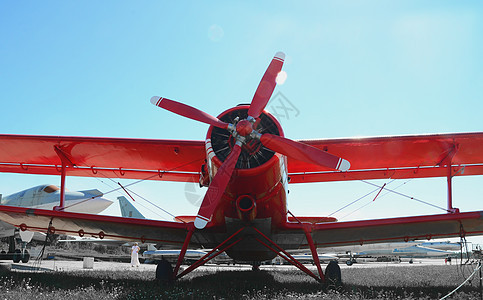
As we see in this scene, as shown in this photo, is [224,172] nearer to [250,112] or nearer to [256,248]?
[250,112]

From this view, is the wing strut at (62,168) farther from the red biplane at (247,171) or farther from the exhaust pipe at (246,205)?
the exhaust pipe at (246,205)

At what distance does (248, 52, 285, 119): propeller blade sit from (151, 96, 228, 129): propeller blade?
66 cm

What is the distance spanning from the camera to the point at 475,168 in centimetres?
1123

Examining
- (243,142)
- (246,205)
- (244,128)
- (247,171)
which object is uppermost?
(244,128)

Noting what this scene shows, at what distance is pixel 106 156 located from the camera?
35.0 ft

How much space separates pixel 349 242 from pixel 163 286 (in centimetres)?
487

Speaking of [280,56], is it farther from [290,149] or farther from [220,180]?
[220,180]

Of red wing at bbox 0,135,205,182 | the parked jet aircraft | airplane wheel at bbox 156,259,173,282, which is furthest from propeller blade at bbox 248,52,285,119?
the parked jet aircraft

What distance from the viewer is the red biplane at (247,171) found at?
299 inches

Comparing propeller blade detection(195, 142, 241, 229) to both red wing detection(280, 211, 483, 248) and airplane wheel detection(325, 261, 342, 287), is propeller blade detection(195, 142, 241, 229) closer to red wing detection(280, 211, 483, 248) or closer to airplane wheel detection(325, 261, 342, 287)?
red wing detection(280, 211, 483, 248)

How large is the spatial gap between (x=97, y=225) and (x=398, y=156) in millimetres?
8029

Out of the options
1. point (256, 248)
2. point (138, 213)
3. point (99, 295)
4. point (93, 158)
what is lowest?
point (99, 295)

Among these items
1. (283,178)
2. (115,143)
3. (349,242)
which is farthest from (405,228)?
(115,143)

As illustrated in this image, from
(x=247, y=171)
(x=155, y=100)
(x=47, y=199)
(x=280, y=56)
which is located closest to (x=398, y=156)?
(x=280, y=56)
